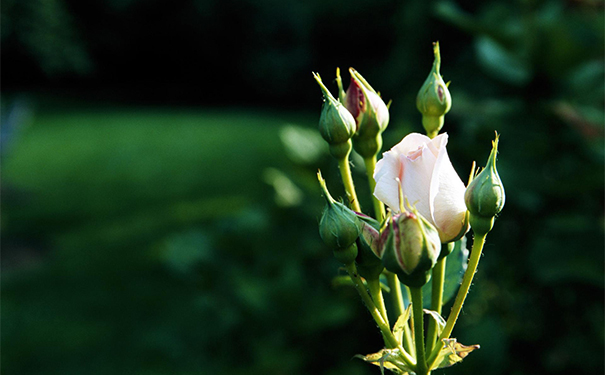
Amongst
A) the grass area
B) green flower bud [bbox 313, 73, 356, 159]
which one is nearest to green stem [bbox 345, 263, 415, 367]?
green flower bud [bbox 313, 73, 356, 159]

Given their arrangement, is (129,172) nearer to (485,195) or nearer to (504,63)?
(504,63)

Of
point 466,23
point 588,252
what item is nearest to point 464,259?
point 588,252

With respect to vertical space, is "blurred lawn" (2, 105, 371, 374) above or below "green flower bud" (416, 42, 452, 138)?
above

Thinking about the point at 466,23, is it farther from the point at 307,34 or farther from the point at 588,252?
the point at 307,34

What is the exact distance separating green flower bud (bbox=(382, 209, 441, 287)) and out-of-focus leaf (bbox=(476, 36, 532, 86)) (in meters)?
1.56

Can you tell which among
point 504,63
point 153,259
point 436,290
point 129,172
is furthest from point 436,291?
point 129,172

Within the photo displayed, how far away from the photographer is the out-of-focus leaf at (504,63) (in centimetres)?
186

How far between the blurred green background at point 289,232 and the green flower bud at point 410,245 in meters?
0.58

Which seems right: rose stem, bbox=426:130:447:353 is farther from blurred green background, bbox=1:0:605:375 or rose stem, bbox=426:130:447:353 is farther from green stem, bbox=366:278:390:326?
blurred green background, bbox=1:0:605:375

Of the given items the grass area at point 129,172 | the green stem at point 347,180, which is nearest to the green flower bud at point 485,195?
the green stem at point 347,180

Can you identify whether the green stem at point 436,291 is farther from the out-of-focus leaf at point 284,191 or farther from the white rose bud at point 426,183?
the out-of-focus leaf at point 284,191

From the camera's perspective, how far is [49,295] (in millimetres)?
3686

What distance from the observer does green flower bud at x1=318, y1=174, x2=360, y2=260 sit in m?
0.48

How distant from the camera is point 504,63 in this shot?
188 cm
